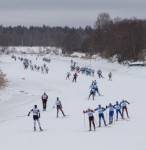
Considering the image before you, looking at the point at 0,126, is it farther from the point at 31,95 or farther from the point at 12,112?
the point at 31,95

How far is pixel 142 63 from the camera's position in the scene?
99.4 meters

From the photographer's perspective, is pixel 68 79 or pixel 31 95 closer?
pixel 31 95

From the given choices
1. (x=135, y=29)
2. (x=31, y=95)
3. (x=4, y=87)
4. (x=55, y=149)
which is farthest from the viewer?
(x=135, y=29)

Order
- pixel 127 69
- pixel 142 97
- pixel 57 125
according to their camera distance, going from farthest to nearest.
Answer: pixel 127 69 → pixel 142 97 → pixel 57 125

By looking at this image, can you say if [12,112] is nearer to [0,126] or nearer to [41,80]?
[0,126]

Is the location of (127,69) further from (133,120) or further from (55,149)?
(55,149)

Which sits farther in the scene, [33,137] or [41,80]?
[41,80]

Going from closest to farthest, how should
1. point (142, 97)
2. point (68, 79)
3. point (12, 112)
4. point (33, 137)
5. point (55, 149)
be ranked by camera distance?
point (55, 149), point (33, 137), point (12, 112), point (142, 97), point (68, 79)

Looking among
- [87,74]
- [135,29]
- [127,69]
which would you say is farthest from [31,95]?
[135,29]

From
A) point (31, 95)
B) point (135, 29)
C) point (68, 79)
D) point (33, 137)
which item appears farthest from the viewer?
point (135, 29)

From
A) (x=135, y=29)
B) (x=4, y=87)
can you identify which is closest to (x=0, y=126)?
(x=4, y=87)

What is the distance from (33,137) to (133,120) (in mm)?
7297

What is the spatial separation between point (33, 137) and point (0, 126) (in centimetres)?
534

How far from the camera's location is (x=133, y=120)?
34344 millimetres
